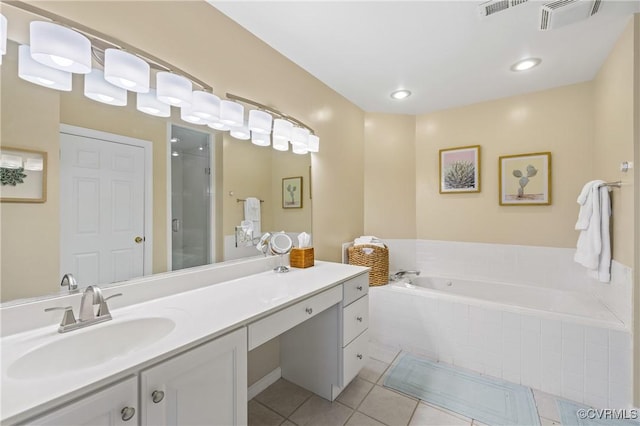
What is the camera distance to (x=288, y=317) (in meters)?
1.29

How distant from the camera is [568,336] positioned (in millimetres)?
1824

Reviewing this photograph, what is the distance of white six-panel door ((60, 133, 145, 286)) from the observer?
107 cm

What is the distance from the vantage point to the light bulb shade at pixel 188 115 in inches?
56.5

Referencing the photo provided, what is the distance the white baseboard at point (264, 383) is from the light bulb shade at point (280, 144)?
162cm

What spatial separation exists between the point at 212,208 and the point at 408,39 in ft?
5.55

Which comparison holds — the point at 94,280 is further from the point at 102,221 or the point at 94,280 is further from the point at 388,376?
the point at 388,376

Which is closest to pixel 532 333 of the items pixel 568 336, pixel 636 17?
pixel 568 336

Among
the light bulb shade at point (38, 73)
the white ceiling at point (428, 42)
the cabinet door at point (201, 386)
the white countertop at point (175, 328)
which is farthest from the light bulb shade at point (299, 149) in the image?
the cabinet door at point (201, 386)

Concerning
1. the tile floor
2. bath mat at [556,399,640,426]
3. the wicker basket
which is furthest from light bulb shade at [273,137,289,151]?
bath mat at [556,399,640,426]

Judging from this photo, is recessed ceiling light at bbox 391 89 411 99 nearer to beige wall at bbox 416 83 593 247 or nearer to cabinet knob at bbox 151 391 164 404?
beige wall at bbox 416 83 593 247

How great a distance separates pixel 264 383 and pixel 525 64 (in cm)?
308

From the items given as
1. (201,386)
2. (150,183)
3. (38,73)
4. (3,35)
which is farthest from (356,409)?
(3,35)

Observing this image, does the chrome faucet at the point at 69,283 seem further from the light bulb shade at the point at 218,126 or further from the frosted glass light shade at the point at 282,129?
the frosted glass light shade at the point at 282,129

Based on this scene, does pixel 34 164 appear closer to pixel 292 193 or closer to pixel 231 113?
pixel 231 113
